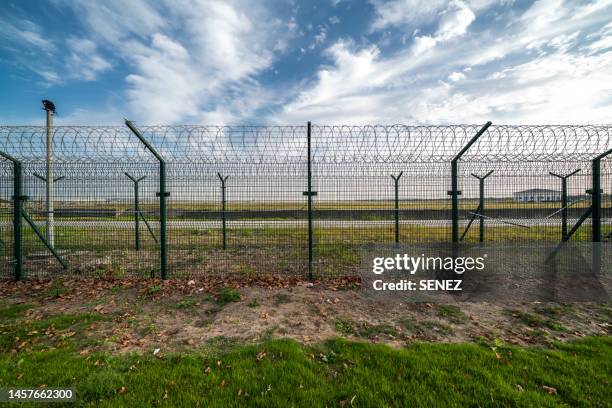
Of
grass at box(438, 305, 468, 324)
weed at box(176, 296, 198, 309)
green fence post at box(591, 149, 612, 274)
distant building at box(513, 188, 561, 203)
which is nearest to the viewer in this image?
grass at box(438, 305, 468, 324)

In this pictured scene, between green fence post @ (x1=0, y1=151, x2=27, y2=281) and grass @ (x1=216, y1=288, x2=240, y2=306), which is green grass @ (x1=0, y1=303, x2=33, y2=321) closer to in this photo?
green fence post @ (x1=0, y1=151, x2=27, y2=281)

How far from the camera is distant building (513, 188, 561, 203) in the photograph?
6.50 meters

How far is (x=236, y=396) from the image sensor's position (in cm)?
255

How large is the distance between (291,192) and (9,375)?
15.4 ft

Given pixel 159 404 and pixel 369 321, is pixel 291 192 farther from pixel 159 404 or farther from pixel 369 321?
pixel 159 404

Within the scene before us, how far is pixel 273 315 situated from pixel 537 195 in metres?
7.26

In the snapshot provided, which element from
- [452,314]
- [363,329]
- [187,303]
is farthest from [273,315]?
[452,314]

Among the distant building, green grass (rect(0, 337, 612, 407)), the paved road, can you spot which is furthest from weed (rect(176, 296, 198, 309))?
the distant building

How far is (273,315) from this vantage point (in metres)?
4.38

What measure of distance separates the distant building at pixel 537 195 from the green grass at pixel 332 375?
3955mm

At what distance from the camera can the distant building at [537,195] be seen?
6500mm

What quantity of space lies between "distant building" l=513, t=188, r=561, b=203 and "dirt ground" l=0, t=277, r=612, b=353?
2.70 m

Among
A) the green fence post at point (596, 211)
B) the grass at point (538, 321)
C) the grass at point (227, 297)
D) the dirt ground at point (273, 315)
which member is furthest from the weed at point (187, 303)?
the green fence post at point (596, 211)

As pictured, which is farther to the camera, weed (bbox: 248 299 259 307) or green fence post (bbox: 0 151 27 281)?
green fence post (bbox: 0 151 27 281)
